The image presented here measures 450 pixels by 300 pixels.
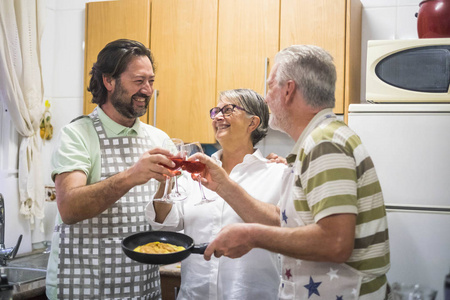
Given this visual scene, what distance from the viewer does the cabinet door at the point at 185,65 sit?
8.59 feet

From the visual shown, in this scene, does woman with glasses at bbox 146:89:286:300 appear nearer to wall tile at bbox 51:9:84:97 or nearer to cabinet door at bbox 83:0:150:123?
cabinet door at bbox 83:0:150:123

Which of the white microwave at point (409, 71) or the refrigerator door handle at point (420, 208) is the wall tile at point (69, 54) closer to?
the white microwave at point (409, 71)

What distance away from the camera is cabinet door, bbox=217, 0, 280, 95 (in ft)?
8.22

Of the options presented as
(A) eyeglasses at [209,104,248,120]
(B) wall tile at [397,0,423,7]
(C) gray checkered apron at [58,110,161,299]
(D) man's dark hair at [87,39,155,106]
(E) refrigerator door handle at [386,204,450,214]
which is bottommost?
(C) gray checkered apron at [58,110,161,299]

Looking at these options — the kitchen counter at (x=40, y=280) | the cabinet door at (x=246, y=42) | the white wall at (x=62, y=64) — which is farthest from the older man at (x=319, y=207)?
the white wall at (x=62, y=64)

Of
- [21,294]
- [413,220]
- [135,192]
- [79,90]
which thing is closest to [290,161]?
[135,192]

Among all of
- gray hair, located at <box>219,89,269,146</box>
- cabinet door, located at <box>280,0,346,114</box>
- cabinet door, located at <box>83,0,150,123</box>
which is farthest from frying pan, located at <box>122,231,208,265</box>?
cabinet door, located at <box>83,0,150,123</box>

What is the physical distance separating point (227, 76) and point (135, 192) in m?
1.12

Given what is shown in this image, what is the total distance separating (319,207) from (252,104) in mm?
806

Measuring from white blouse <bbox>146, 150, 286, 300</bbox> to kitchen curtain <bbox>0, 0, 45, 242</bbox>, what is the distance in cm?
142

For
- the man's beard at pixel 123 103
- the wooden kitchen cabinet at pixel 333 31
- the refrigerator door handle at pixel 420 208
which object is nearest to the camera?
the man's beard at pixel 123 103

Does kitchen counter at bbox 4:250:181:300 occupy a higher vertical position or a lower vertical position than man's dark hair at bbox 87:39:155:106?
lower

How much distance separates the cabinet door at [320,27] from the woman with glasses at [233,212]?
2.44 ft

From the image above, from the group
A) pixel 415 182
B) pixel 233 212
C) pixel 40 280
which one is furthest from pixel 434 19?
pixel 40 280
